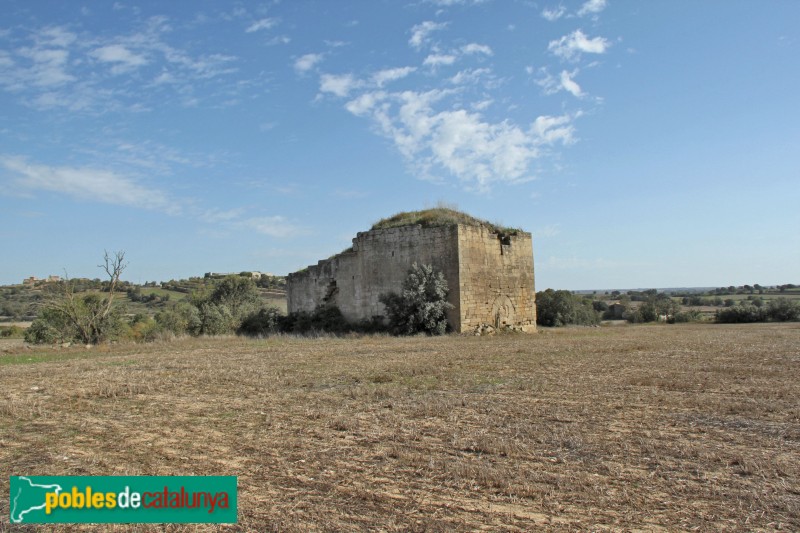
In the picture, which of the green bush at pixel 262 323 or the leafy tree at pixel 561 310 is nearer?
the green bush at pixel 262 323

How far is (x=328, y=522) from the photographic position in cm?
300

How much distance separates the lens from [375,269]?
1988 centimetres

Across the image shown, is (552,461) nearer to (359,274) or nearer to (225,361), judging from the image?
(225,361)

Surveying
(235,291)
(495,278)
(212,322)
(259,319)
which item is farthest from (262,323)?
(235,291)

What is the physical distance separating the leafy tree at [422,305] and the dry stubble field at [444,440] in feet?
27.5

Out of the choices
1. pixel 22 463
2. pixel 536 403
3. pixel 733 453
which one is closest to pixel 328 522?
pixel 22 463

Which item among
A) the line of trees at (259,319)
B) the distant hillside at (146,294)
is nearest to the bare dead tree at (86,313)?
the line of trees at (259,319)

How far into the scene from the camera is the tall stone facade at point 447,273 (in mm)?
18516

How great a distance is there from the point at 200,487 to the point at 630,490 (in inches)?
108

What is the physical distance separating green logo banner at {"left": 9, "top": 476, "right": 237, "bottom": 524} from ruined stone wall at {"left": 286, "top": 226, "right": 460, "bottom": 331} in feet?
50.4

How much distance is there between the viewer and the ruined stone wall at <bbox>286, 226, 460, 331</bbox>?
1853cm

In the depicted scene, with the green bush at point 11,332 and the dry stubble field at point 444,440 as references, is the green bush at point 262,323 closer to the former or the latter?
the dry stubble field at point 444,440

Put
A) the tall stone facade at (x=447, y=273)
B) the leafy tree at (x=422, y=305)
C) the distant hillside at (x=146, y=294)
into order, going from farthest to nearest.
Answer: the distant hillside at (x=146, y=294) < the tall stone facade at (x=447, y=273) < the leafy tree at (x=422, y=305)

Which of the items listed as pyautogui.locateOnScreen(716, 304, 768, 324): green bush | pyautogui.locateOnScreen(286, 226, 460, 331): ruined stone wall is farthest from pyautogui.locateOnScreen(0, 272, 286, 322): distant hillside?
pyautogui.locateOnScreen(716, 304, 768, 324): green bush
